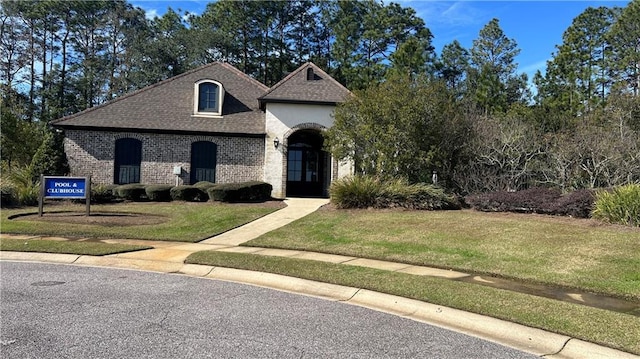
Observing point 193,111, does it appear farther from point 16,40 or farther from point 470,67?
point 16,40

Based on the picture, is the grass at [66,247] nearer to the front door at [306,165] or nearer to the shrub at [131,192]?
the shrub at [131,192]

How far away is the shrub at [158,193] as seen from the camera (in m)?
20.5

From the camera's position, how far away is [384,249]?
1063 cm

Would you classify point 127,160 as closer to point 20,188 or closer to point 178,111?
point 178,111

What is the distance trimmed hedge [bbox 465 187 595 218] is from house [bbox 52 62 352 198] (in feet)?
28.3

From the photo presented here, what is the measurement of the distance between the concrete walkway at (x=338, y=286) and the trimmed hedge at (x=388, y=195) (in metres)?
2.89

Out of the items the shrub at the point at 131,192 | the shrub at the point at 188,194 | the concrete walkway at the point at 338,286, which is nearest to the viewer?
the concrete walkway at the point at 338,286

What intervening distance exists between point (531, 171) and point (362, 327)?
1425cm

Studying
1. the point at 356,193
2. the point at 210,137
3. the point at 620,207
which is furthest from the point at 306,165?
the point at 620,207

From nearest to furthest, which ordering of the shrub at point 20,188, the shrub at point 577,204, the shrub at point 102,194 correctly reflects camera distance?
the shrub at point 577,204 < the shrub at point 20,188 < the shrub at point 102,194

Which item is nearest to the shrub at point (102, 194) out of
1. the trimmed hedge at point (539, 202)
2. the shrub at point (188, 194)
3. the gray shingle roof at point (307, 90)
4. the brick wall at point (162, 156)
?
the brick wall at point (162, 156)

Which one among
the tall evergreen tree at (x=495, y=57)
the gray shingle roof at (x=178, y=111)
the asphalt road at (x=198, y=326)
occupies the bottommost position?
the asphalt road at (x=198, y=326)

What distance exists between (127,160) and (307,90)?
957cm

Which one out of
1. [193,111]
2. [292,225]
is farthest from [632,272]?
[193,111]
